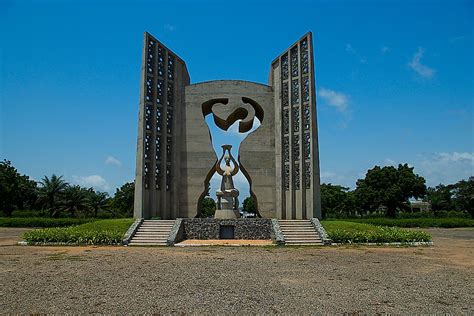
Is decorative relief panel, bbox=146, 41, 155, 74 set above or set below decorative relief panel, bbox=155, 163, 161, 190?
above

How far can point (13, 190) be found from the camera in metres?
46.1

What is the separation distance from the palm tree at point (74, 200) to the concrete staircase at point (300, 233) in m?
28.9

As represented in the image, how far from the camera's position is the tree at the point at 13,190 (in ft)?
147

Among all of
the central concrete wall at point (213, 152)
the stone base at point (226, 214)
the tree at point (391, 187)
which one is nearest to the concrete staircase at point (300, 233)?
the stone base at point (226, 214)

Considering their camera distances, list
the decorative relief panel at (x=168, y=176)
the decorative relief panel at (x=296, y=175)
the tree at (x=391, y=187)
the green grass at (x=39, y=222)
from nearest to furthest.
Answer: the decorative relief panel at (x=296, y=175)
the decorative relief panel at (x=168, y=176)
the green grass at (x=39, y=222)
the tree at (x=391, y=187)

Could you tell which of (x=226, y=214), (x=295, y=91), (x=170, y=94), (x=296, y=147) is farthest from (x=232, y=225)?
(x=170, y=94)

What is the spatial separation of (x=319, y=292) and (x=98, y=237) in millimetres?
14677

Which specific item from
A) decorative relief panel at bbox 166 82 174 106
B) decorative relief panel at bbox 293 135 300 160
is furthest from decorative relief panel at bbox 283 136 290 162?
decorative relief panel at bbox 166 82 174 106

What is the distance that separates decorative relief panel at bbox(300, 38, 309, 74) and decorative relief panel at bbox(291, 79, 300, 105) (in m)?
0.83

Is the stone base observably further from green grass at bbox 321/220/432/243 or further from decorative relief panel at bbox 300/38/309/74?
decorative relief panel at bbox 300/38/309/74

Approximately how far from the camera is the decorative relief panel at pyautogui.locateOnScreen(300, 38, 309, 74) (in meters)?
26.8

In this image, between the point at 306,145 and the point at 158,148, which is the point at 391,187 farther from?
the point at 158,148

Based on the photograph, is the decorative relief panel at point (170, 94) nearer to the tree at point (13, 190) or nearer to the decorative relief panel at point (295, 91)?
the decorative relief panel at point (295, 91)

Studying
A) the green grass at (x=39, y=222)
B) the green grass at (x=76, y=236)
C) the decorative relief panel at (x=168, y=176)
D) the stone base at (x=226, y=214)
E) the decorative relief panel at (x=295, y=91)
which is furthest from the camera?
the green grass at (x=39, y=222)
